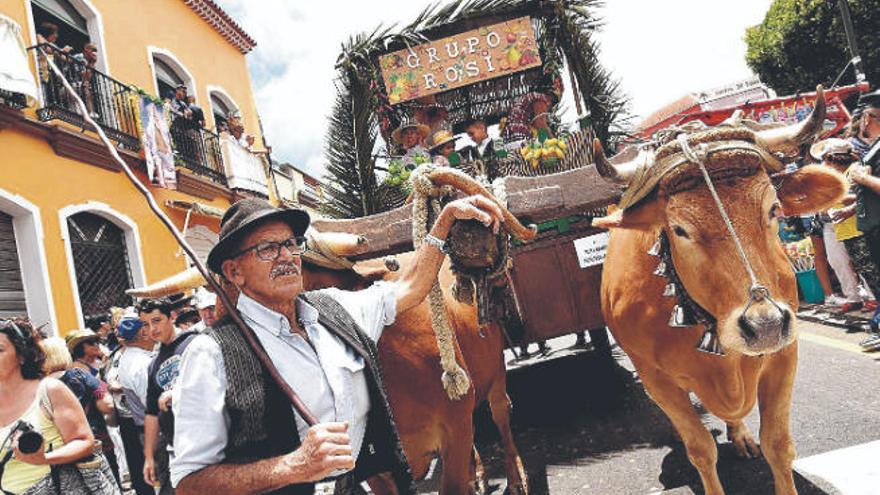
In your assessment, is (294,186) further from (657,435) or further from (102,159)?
(657,435)

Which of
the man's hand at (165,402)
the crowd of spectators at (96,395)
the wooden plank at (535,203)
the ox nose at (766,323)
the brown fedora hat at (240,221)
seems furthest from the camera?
the man's hand at (165,402)

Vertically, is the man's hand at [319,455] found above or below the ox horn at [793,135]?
below

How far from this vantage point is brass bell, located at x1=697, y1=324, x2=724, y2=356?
2441 millimetres

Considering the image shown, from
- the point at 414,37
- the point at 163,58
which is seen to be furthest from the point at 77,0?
the point at 414,37

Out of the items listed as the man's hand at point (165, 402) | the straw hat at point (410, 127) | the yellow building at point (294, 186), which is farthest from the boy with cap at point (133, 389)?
the yellow building at point (294, 186)

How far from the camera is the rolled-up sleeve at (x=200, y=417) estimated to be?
1.66 meters

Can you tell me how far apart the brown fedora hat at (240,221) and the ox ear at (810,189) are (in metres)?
2.22

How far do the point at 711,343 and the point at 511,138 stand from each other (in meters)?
4.64

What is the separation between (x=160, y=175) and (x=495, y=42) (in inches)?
273

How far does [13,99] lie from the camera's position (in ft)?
25.4

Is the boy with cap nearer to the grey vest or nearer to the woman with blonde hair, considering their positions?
the woman with blonde hair

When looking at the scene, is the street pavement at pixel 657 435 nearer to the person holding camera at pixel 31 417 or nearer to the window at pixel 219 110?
the person holding camera at pixel 31 417

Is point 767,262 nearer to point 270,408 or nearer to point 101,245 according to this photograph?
point 270,408

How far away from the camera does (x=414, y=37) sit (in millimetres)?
6309
